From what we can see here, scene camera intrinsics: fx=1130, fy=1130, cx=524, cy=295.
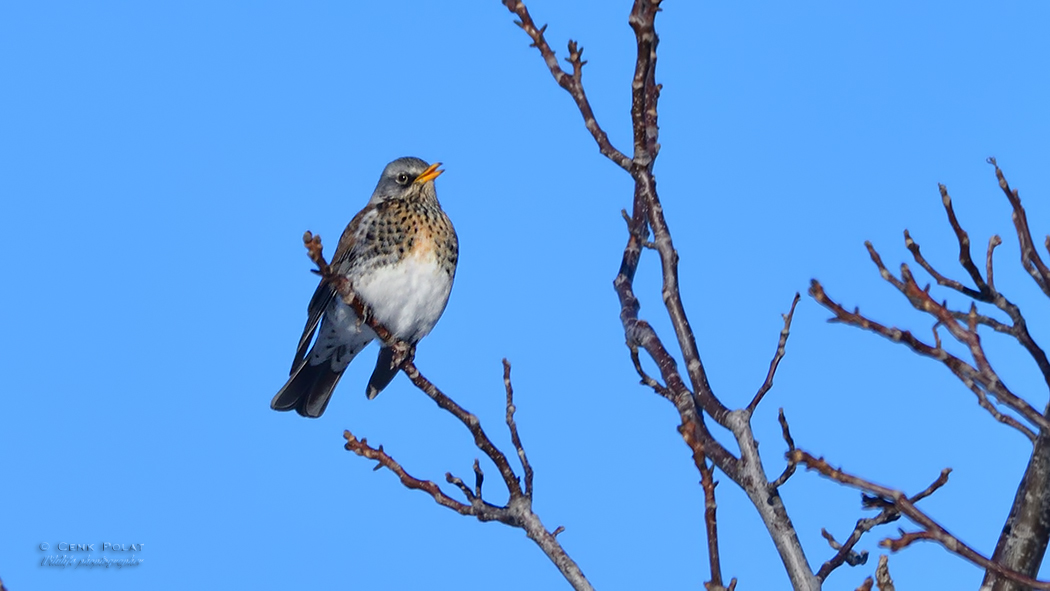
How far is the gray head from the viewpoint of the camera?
27.6 ft

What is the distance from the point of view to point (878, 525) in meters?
4.25

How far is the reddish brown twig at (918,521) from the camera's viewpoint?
272cm

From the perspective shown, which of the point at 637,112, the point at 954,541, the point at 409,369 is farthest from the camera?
the point at 409,369

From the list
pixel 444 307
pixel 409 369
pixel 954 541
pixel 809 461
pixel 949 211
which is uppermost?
pixel 444 307

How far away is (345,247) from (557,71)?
13.3 feet

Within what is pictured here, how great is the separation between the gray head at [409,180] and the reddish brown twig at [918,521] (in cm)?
584

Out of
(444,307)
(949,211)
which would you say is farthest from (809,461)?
(444,307)

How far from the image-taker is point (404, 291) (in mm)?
7840

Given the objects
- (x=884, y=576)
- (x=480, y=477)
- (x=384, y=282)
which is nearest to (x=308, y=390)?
(x=384, y=282)

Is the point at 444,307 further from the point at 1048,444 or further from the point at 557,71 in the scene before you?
the point at 1048,444

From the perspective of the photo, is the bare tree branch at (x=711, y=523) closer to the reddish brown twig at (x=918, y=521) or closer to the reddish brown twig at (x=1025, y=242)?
the reddish brown twig at (x=918, y=521)

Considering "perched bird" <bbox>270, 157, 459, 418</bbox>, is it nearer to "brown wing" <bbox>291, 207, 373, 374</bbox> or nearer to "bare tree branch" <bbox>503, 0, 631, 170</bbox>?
"brown wing" <bbox>291, 207, 373, 374</bbox>

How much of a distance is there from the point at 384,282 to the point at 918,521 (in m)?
5.41

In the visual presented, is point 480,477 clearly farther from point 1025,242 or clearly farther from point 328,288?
point 328,288
